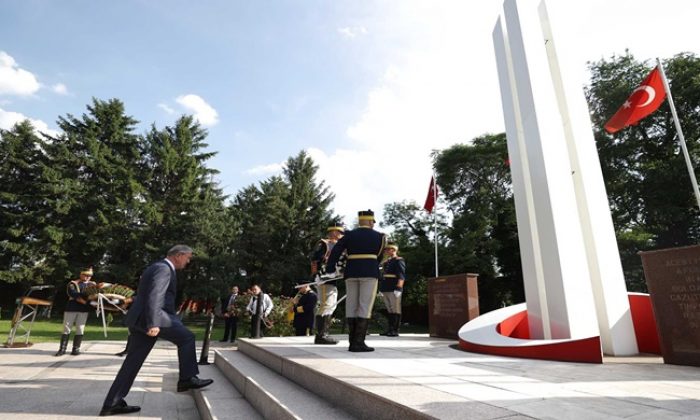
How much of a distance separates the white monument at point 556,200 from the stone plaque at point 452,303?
6.93ft

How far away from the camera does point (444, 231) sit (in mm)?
32219

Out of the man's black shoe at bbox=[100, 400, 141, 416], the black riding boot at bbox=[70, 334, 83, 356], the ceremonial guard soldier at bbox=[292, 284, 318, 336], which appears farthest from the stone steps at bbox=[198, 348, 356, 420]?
the ceremonial guard soldier at bbox=[292, 284, 318, 336]

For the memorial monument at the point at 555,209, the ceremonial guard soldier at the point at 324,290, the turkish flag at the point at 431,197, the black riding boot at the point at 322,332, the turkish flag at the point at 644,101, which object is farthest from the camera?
the turkish flag at the point at 431,197

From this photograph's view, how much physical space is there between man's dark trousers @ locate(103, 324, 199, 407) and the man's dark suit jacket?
0.37 feet

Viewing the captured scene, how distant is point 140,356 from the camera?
14.3 ft

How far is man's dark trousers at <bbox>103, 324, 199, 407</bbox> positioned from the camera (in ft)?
13.9

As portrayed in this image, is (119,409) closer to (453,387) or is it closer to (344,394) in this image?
(344,394)

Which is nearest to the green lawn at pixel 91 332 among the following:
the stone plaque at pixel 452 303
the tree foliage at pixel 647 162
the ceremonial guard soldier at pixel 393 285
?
the ceremonial guard soldier at pixel 393 285

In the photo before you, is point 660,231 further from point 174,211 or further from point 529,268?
point 174,211

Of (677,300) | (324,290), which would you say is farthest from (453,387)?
(324,290)

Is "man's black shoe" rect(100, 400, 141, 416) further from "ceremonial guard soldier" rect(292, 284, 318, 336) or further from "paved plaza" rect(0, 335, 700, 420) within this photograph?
"ceremonial guard soldier" rect(292, 284, 318, 336)

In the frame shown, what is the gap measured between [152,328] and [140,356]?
1.44 ft

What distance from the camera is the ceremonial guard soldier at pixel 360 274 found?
19.5 feet

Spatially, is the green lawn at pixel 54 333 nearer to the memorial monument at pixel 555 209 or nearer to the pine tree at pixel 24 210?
the pine tree at pixel 24 210
